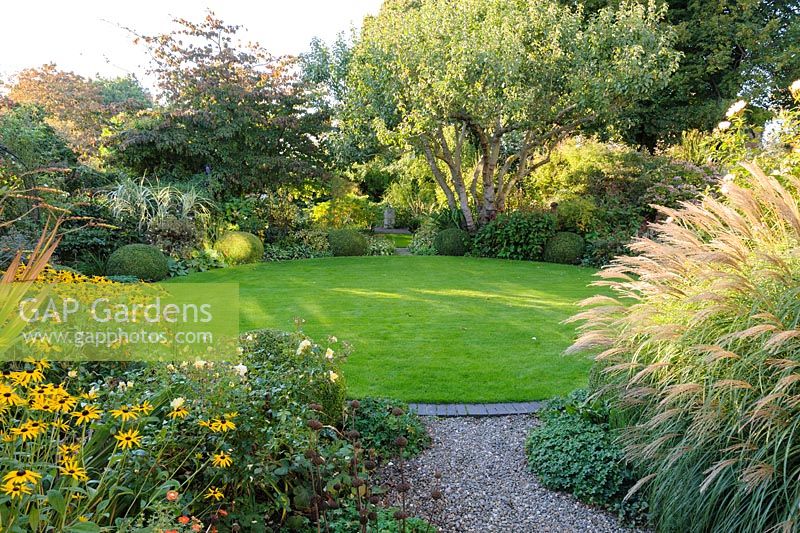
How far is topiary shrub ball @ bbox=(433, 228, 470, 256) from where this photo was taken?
13.9 metres

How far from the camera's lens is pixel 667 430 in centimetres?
264

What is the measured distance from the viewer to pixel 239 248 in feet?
39.5

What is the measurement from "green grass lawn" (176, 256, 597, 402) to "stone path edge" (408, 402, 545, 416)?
76 mm

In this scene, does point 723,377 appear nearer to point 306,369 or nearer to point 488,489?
point 488,489

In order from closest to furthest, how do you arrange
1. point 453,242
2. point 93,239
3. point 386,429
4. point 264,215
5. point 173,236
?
point 386,429 → point 93,239 → point 173,236 → point 453,242 → point 264,215

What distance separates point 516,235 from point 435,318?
6.83 metres

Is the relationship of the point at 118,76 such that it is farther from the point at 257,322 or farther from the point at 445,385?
the point at 445,385

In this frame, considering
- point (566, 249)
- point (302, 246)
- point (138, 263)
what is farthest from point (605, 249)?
point (138, 263)

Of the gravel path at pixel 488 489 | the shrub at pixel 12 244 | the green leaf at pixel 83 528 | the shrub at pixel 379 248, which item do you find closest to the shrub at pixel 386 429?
the gravel path at pixel 488 489

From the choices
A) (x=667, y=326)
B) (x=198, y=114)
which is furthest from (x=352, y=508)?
(x=198, y=114)

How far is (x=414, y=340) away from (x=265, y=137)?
406 inches

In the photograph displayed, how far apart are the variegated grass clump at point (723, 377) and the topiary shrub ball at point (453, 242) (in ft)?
34.7

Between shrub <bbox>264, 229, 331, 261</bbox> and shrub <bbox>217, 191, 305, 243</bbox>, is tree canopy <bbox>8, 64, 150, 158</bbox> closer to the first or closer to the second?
shrub <bbox>217, 191, 305, 243</bbox>

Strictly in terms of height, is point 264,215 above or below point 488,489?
above
